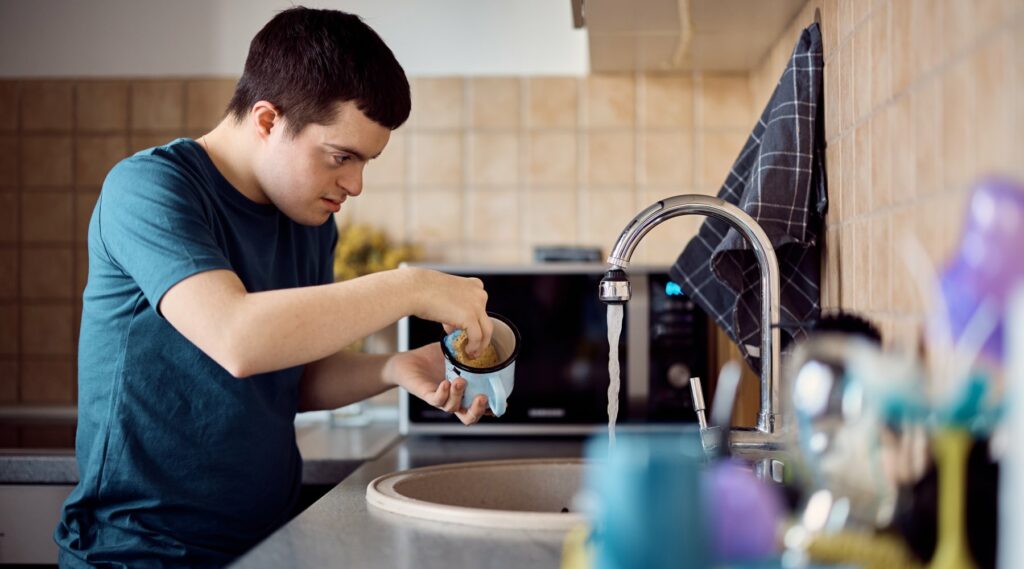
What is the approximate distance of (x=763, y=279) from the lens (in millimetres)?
1122

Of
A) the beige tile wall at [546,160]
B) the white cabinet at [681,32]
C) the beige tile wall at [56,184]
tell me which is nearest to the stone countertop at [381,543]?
the white cabinet at [681,32]

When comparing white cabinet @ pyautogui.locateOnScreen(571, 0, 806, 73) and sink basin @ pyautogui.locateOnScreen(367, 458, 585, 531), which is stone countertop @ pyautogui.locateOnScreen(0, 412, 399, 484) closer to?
sink basin @ pyautogui.locateOnScreen(367, 458, 585, 531)

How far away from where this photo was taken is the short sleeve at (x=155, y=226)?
105 centimetres

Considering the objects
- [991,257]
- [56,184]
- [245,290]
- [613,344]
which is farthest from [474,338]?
[56,184]

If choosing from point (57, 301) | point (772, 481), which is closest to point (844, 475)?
point (772, 481)

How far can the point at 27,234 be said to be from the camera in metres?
2.30

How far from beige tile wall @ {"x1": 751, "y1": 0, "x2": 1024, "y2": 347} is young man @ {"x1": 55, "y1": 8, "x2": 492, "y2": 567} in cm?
44

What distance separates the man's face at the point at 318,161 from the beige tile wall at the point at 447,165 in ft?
3.09

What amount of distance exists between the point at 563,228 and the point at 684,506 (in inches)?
67.2

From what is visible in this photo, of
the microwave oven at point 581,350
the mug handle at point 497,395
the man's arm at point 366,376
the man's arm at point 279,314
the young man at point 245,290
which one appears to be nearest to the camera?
the man's arm at point 279,314

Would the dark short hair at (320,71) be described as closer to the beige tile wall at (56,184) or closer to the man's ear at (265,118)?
the man's ear at (265,118)

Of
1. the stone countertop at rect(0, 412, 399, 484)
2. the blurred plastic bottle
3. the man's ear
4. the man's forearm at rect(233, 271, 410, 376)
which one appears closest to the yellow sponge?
the man's forearm at rect(233, 271, 410, 376)

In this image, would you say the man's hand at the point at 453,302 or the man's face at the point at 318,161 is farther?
the man's face at the point at 318,161

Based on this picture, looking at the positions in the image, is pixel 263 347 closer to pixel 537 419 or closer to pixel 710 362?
pixel 537 419
